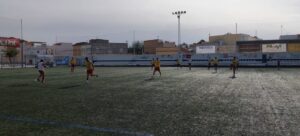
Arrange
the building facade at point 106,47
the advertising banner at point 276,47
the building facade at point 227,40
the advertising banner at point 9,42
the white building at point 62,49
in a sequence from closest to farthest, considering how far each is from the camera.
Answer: the advertising banner at point 9,42, the advertising banner at point 276,47, the building facade at point 227,40, the white building at point 62,49, the building facade at point 106,47

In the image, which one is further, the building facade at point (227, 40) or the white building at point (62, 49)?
the white building at point (62, 49)

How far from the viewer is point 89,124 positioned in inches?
343

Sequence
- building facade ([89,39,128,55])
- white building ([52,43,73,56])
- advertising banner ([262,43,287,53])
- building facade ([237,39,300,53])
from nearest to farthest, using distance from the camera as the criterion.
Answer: advertising banner ([262,43,287,53])
building facade ([237,39,300,53])
white building ([52,43,73,56])
building facade ([89,39,128,55])

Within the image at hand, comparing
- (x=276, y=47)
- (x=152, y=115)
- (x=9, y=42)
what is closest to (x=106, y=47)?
(x=9, y=42)

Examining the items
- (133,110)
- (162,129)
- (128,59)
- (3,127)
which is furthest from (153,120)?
(128,59)

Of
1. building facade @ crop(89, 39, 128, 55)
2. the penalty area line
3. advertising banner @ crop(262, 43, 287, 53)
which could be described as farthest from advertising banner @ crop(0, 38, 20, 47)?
the penalty area line

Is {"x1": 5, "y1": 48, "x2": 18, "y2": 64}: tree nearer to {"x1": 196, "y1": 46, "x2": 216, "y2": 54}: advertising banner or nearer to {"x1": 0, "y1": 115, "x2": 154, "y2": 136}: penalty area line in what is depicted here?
{"x1": 196, "y1": 46, "x2": 216, "y2": 54}: advertising banner

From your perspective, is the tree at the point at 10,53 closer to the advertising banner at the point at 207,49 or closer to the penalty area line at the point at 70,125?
the advertising banner at the point at 207,49

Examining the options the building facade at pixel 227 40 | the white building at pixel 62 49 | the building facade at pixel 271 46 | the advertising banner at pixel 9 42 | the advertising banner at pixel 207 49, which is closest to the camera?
the advertising banner at pixel 9 42

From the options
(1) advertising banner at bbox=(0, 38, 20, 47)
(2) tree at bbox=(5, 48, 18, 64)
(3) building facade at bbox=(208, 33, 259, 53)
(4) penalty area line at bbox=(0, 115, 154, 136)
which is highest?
(3) building facade at bbox=(208, 33, 259, 53)

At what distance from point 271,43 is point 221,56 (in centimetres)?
3694

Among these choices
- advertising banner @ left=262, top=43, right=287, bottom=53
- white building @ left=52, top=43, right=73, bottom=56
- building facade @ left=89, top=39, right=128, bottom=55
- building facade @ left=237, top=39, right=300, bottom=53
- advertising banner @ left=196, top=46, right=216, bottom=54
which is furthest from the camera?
building facade @ left=89, top=39, right=128, bottom=55

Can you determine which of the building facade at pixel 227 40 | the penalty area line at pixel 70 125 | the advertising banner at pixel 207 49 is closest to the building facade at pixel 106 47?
the building facade at pixel 227 40

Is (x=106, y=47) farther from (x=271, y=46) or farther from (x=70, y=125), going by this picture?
(x=70, y=125)
